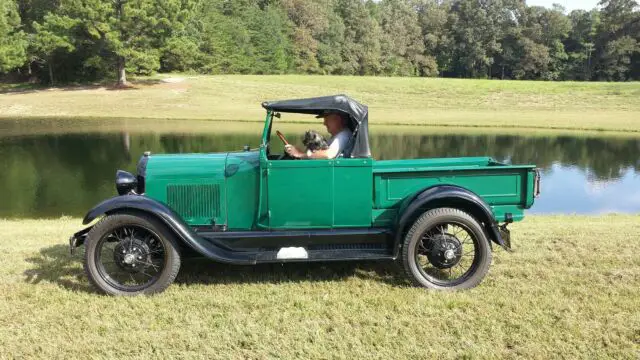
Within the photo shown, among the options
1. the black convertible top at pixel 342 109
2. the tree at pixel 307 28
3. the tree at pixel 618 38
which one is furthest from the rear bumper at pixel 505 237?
the tree at pixel 618 38

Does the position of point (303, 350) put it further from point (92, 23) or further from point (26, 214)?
point (92, 23)

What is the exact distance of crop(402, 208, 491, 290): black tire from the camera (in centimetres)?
488

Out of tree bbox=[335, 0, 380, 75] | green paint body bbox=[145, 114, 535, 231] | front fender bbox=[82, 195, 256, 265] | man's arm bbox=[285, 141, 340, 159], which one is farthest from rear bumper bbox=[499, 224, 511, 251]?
tree bbox=[335, 0, 380, 75]

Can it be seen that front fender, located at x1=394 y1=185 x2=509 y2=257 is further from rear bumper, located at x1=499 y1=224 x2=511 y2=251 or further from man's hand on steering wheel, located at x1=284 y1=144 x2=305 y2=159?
man's hand on steering wheel, located at x1=284 y1=144 x2=305 y2=159

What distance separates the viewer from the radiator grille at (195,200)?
502cm

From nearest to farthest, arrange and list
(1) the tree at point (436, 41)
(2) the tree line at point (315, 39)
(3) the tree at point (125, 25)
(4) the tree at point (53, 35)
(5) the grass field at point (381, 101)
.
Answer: (5) the grass field at point (381, 101), (4) the tree at point (53, 35), (3) the tree at point (125, 25), (2) the tree line at point (315, 39), (1) the tree at point (436, 41)

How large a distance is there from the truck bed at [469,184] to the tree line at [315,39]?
39220 millimetres

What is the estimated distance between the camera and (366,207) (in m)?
5.05

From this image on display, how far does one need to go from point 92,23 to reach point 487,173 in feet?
138

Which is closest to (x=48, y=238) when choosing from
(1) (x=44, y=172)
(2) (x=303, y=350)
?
(2) (x=303, y=350)

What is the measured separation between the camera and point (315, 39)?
69438 millimetres

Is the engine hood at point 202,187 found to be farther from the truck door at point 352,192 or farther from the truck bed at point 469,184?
the truck bed at point 469,184

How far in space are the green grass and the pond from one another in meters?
6.56

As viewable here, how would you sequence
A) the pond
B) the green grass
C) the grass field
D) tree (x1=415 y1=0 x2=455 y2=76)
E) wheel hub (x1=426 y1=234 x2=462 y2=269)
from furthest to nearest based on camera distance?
1. tree (x1=415 y1=0 x2=455 y2=76)
2. the grass field
3. the pond
4. wheel hub (x1=426 y1=234 x2=462 y2=269)
5. the green grass
